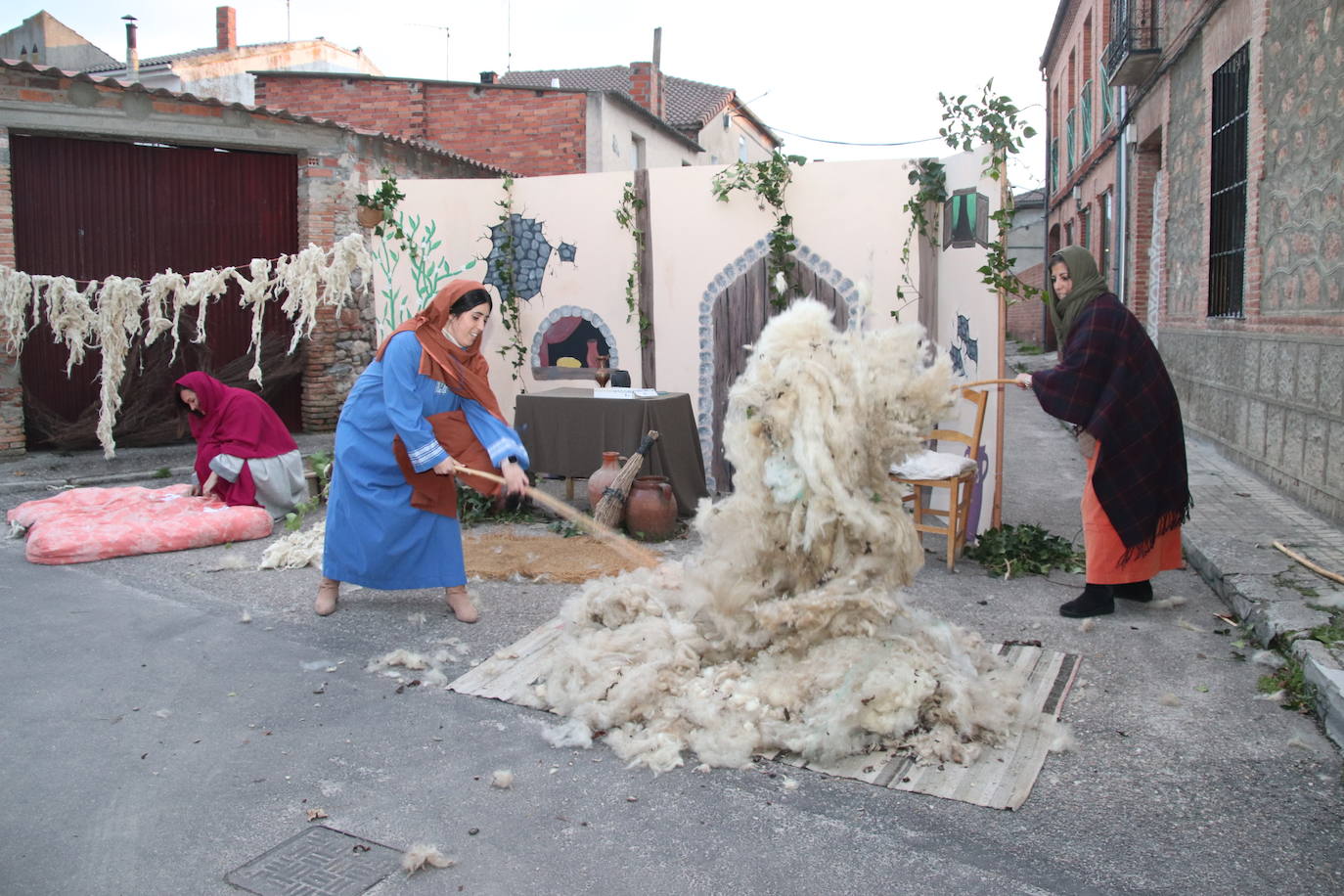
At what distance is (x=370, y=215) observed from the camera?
27.3 ft

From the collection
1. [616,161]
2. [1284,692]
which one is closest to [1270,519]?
[1284,692]

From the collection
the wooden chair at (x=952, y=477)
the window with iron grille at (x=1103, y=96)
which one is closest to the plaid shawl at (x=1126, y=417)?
the wooden chair at (x=952, y=477)

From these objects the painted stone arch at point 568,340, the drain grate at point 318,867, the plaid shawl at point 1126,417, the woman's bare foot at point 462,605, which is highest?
the painted stone arch at point 568,340

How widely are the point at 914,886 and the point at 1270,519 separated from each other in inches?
208

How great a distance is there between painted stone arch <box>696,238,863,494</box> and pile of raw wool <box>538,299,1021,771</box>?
364cm

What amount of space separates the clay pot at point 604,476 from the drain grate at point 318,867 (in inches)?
165

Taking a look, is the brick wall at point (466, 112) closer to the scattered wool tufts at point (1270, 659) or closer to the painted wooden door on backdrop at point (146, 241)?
the painted wooden door on backdrop at point (146, 241)

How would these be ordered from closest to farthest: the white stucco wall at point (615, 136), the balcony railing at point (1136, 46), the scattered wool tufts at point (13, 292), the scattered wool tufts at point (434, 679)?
the scattered wool tufts at point (434, 679) < the scattered wool tufts at point (13, 292) < the balcony railing at point (1136, 46) < the white stucco wall at point (615, 136)

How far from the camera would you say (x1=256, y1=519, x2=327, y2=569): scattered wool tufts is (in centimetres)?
634

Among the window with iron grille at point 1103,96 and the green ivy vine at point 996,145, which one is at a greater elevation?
the window with iron grille at point 1103,96

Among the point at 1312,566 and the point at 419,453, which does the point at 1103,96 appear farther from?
the point at 419,453

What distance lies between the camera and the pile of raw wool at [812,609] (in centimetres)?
353

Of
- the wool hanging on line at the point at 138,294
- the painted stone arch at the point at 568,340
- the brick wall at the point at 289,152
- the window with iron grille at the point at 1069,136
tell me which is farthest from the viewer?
the window with iron grille at the point at 1069,136

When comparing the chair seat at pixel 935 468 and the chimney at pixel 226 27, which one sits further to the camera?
the chimney at pixel 226 27
